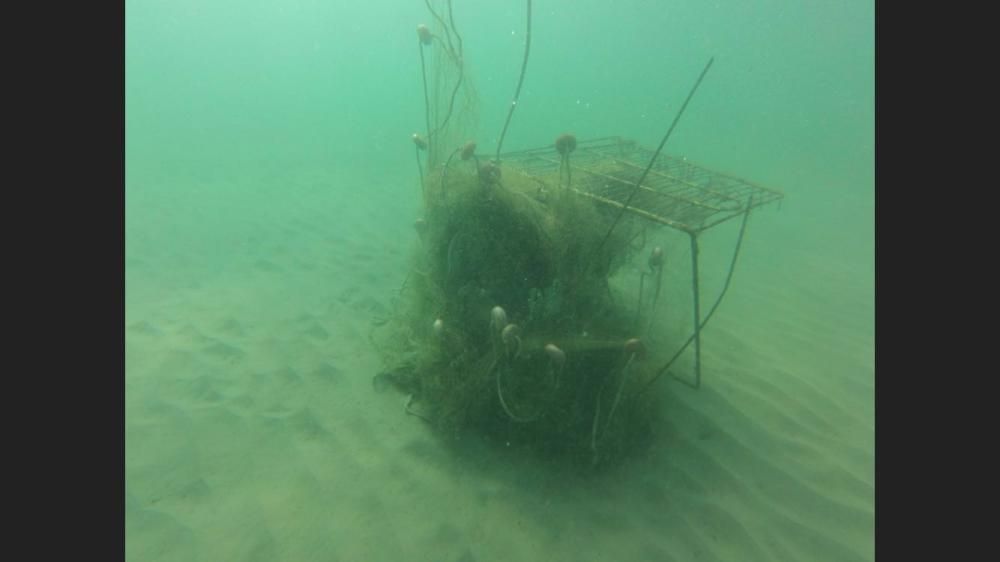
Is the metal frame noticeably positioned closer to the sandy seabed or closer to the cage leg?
the cage leg

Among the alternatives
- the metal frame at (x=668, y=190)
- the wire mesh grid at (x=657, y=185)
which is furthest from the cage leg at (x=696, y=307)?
the wire mesh grid at (x=657, y=185)

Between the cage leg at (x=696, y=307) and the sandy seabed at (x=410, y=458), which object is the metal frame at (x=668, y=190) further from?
the sandy seabed at (x=410, y=458)

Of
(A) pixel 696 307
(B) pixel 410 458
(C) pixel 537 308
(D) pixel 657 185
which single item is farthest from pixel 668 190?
(B) pixel 410 458

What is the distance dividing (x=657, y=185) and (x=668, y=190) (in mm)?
146

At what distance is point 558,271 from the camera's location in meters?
3.58

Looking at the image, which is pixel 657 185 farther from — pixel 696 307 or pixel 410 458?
pixel 410 458

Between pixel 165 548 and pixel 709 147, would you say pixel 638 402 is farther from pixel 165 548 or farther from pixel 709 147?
pixel 709 147

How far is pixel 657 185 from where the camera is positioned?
4375mm

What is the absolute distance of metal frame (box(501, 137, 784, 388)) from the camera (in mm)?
3561

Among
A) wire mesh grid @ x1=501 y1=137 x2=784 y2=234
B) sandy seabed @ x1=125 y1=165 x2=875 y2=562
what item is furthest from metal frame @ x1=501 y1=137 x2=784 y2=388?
sandy seabed @ x1=125 y1=165 x2=875 y2=562

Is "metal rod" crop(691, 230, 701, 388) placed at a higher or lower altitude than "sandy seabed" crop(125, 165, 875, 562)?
higher

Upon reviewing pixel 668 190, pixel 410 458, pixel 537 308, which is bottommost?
pixel 410 458

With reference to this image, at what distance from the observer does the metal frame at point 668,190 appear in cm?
356
